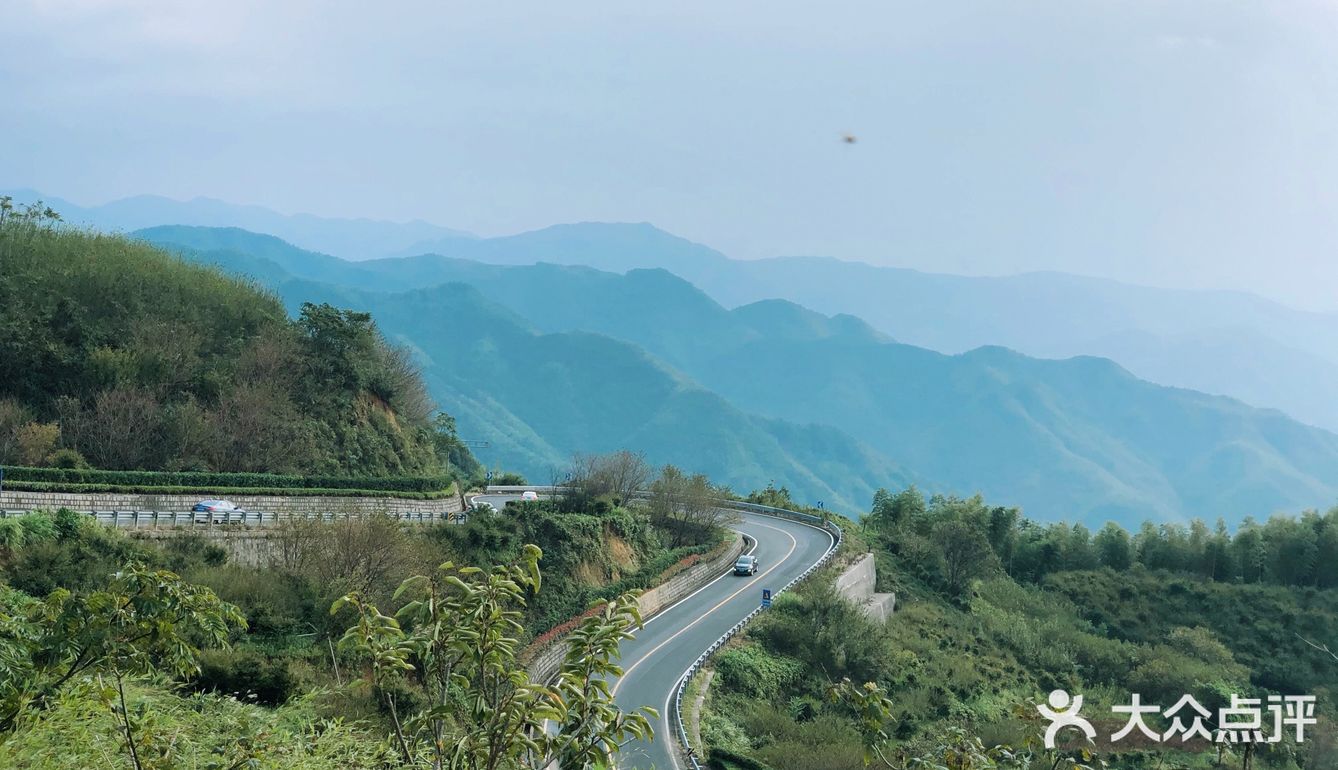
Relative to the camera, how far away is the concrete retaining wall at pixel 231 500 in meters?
28.8

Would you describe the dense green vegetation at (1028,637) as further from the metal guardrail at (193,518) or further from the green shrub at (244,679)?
the metal guardrail at (193,518)

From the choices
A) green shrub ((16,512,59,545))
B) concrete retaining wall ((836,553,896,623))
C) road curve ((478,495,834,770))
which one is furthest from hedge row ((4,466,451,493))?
concrete retaining wall ((836,553,896,623))

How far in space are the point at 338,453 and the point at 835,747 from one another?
2443 centimetres

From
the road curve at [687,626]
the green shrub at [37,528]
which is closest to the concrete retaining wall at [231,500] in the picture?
the green shrub at [37,528]

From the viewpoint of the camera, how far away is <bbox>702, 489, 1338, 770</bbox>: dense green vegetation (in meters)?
32.2

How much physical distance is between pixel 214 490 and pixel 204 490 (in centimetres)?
32

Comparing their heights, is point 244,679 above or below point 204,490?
below

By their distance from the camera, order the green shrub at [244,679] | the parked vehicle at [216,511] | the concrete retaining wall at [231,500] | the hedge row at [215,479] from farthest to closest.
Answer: the parked vehicle at [216,511] → the hedge row at [215,479] → the concrete retaining wall at [231,500] → the green shrub at [244,679]

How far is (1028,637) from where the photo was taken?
47719 mm

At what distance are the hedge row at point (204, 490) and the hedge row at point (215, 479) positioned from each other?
0.45ft

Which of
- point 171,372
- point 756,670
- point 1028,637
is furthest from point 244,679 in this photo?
point 1028,637

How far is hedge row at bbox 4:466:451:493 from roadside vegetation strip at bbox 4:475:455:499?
0.45 ft

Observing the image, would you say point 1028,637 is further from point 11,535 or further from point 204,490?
point 11,535

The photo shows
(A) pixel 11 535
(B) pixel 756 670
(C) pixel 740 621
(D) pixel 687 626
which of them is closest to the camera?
(A) pixel 11 535
